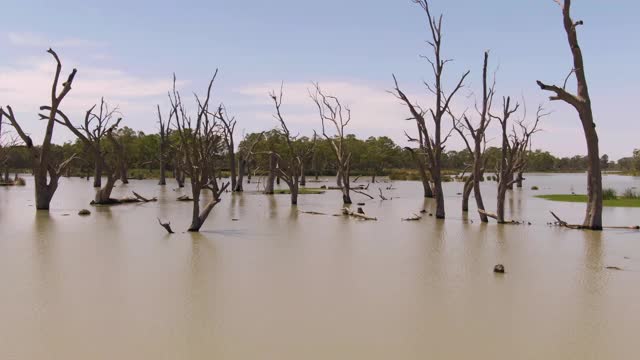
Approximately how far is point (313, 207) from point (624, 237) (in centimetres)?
1365

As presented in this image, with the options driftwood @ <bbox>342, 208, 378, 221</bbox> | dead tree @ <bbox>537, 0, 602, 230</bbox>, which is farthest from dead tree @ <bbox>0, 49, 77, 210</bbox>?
dead tree @ <bbox>537, 0, 602, 230</bbox>

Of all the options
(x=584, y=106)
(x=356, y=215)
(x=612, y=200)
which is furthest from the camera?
(x=612, y=200)

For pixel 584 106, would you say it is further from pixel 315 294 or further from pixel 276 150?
pixel 276 150

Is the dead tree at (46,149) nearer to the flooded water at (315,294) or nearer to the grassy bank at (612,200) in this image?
the flooded water at (315,294)

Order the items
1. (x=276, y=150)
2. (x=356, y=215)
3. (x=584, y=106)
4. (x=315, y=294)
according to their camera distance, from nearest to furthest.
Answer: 1. (x=315, y=294)
2. (x=584, y=106)
3. (x=356, y=215)
4. (x=276, y=150)

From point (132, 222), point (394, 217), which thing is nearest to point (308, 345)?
point (132, 222)

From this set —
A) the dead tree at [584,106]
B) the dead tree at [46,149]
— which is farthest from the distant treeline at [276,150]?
the dead tree at [584,106]

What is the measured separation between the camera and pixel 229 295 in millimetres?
8477

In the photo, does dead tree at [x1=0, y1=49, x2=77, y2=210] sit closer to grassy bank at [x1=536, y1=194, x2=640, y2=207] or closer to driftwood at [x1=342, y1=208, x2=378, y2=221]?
driftwood at [x1=342, y1=208, x2=378, y2=221]

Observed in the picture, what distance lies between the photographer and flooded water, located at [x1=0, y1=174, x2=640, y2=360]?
20.5 ft

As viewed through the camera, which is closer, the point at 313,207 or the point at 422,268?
the point at 422,268

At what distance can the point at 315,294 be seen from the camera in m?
8.59

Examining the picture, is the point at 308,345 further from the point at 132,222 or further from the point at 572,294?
the point at 132,222

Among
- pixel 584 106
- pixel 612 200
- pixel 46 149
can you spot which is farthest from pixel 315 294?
pixel 612 200
